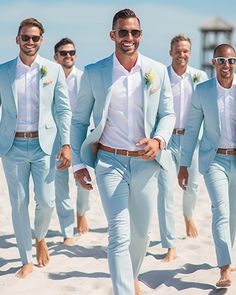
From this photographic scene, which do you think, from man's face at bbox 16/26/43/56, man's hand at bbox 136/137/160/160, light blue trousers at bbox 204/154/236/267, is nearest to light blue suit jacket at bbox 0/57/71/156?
man's face at bbox 16/26/43/56

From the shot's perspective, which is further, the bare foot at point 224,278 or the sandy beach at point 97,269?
the sandy beach at point 97,269

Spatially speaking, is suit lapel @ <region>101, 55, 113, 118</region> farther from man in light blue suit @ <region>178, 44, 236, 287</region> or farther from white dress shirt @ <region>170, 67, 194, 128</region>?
white dress shirt @ <region>170, 67, 194, 128</region>

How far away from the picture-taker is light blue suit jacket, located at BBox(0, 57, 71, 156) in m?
6.03

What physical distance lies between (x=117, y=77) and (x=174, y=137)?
2.55m

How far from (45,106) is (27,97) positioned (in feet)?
0.62

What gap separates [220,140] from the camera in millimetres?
5715

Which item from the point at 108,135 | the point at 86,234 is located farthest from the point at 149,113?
the point at 86,234

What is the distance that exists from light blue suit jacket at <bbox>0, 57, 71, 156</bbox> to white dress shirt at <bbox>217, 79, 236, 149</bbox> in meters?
1.42

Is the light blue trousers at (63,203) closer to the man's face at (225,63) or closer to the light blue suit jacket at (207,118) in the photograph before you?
the light blue suit jacket at (207,118)

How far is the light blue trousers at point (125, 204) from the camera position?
454cm

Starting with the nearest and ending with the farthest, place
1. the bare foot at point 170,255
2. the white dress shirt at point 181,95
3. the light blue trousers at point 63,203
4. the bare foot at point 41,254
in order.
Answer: the bare foot at point 41,254, the bare foot at point 170,255, the white dress shirt at point 181,95, the light blue trousers at point 63,203

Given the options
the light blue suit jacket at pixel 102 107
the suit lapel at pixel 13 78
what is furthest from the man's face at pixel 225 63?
the suit lapel at pixel 13 78

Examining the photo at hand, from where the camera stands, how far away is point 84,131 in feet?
16.2

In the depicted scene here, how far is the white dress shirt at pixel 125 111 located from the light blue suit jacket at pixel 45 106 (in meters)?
1.48
